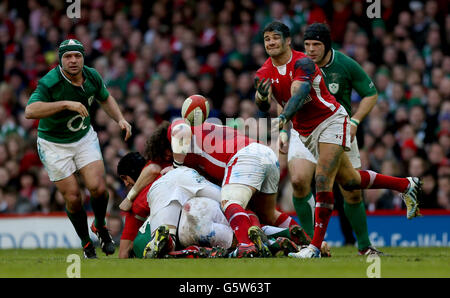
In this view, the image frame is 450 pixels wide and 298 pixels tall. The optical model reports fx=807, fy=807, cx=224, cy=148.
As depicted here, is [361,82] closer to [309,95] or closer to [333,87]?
[333,87]

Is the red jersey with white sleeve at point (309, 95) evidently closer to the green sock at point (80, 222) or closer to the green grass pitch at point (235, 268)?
the green grass pitch at point (235, 268)

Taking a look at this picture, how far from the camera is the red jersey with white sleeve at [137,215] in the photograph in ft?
28.2

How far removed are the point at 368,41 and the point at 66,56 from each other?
740cm

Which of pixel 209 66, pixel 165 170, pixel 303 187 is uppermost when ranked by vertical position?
pixel 209 66

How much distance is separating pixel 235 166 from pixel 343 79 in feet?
6.72

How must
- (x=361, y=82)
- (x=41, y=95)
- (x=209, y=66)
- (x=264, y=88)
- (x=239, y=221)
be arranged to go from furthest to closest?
(x=209, y=66) < (x=361, y=82) < (x=41, y=95) < (x=264, y=88) < (x=239, y=221)

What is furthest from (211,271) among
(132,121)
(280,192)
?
(132,121)

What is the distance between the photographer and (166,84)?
15.1 metres

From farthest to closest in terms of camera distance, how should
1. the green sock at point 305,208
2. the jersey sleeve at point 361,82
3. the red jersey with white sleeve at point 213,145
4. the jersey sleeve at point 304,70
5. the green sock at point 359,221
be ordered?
the jersey sleeve at point 361,82
the green sock at point 305,208
the green sock at point 359,221
the red jersey with white sleeve at point 213,145
the jersey sleeve at point 304,70

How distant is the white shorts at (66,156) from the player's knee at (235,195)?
203cm

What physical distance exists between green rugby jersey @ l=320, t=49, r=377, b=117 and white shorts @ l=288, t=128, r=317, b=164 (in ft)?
2.14

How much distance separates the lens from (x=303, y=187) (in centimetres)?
902

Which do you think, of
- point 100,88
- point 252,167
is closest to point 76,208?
point 100,88

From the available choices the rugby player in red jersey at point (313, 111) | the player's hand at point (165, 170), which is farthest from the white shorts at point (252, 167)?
the player's hand at point (165, 170)
